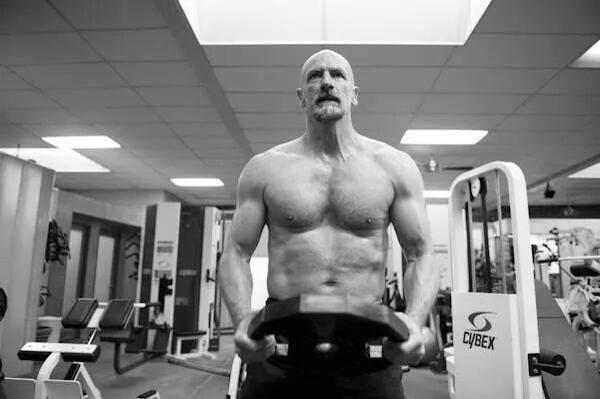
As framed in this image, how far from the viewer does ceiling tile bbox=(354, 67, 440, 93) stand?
3561mm

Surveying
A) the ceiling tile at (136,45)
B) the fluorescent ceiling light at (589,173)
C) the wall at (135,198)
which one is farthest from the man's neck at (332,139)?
the wall at (135,198)

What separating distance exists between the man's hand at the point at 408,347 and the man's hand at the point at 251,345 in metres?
0.22

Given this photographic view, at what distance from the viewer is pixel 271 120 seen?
476 cm

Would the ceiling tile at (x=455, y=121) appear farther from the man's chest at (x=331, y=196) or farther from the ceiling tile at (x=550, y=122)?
the man's chest at (x=331, y=196)

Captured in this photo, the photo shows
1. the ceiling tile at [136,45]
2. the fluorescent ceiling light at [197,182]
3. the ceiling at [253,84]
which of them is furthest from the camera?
the fluorescent ceiling light at [197,182]

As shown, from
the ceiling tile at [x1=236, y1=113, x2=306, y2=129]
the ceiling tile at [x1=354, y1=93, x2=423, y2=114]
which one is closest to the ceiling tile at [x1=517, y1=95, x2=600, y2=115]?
the ceiling tile at [x1=354, y1=93, x2=423, y2=114]

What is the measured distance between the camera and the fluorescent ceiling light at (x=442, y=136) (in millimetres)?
5074

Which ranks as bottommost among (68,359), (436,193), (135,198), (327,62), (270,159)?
(68,359)

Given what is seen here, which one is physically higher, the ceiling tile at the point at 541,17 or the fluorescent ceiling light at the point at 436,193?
the ceiling tile at the point at 541,17

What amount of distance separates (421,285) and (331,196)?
0.35 meters

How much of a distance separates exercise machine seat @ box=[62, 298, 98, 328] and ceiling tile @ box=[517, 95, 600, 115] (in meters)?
4.26

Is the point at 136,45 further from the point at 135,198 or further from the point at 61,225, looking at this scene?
the point at 135,198

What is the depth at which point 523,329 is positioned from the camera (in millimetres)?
1953

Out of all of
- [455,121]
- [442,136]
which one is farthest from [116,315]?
[442,136]
